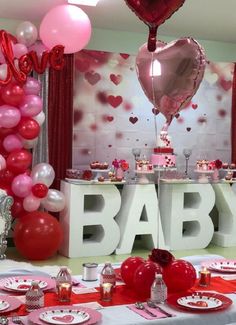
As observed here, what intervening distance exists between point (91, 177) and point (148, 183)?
65cm

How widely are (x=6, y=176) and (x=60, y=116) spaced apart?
116 cm

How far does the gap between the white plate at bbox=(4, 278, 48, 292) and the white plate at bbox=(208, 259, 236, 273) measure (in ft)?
3.11

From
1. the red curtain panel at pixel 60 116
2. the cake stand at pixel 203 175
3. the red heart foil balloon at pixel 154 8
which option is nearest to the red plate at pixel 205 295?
the red heart foil balloon at pixel 154 8

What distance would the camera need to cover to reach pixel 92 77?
21.4ft

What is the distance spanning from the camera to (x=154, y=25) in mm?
2820

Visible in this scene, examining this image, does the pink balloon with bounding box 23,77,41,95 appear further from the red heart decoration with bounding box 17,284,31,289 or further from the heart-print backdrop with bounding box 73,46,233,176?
the red heart decoration with bounding box 17,284,31,289

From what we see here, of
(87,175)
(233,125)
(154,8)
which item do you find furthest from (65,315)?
(233,125)

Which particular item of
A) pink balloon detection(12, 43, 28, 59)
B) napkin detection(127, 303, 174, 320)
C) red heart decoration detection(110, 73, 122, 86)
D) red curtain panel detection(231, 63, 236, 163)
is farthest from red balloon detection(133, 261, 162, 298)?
red curtain panel detection(231, 63, 236, 163)

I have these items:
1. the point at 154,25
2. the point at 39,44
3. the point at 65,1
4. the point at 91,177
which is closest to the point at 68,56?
the point at 39,44

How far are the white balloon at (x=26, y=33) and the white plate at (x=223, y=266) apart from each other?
11.1 feet

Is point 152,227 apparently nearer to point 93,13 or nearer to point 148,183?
point 148,183

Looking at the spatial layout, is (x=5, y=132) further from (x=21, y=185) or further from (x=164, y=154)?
(x=164, y=154)

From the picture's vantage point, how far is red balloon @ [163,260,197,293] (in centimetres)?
257

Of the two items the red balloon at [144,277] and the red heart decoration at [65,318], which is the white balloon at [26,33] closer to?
the red balloon at [144,277]
